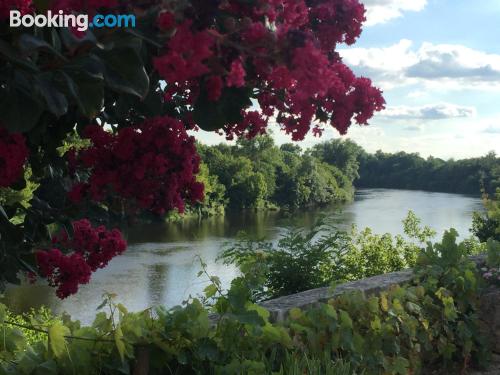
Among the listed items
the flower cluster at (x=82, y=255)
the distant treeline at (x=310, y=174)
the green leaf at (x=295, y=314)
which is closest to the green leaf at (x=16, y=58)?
the flower cluster at (x=82, y=255)

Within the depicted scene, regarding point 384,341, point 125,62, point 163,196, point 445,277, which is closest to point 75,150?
point 163,196

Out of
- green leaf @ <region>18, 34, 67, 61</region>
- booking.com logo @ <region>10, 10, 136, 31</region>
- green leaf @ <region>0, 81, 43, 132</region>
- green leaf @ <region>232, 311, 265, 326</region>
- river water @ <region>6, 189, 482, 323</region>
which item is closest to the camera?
green leaf @ <region>18, 34, 67, 61</region>

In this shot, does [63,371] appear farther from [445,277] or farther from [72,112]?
[445,277]

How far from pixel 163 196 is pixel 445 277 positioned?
2732 mm

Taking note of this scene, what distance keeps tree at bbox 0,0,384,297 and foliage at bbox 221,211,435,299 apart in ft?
7.25

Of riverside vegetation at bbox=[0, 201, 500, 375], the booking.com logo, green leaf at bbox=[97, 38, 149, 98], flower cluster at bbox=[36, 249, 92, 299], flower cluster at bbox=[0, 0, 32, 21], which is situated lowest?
riverside vegetation at bbox=[0, 201, 500, 375]

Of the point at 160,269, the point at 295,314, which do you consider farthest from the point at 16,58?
the point at 160,269

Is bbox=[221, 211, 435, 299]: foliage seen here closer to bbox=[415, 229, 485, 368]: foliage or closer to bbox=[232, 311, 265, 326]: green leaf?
bbox=[415, 229, 485, 368]: foliage

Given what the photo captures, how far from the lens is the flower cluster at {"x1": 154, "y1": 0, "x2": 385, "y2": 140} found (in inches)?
45.4

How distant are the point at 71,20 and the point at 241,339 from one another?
1633mm

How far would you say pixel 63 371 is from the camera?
2.24 metres

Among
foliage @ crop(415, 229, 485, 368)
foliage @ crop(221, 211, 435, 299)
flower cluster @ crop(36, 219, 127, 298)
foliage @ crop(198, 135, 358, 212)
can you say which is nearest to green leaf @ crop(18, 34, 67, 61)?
flower cluster @ crop(36, 219, 127, 298)

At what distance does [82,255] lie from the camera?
92.1 inches

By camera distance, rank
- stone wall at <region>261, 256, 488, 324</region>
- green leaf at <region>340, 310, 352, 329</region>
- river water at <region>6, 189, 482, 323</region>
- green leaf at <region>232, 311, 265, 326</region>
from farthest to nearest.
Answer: river water at <region>6, 189, 482, 323</region>, stone wall at <region>261, 256, 488, 324</region>, green leaf at <region>340, 310, 352, 329</region>, green leaf at <region>232, 311, 265, 326</region>
